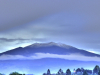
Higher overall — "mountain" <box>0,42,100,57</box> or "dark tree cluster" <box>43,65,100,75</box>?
"mountain" <box>0,42,100,57</box>

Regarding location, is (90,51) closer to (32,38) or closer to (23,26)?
(32,38)

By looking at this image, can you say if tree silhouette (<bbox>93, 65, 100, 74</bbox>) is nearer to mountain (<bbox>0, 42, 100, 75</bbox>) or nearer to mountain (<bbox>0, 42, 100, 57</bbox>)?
mountain (<bbox>0, 42, 100, 75</bbox>)

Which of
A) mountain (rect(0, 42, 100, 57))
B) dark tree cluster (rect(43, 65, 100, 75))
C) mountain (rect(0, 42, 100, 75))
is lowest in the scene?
dark tree cluster (rect(43, 65, 100, 75))

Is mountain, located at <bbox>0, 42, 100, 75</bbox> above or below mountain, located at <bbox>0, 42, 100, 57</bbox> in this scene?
below

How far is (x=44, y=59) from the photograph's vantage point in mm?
5020

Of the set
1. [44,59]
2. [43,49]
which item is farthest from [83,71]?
[43,49]

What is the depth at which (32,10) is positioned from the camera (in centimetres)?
499

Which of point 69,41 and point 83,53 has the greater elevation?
point 69,41

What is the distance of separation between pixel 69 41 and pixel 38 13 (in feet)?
3.70

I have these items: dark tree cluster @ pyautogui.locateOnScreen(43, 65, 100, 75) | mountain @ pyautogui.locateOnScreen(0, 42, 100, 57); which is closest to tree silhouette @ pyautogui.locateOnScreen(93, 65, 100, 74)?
dark tree cluster @ pyautogui.locateOnScreen(43, 65, 100, 75)

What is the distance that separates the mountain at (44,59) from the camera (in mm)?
4969

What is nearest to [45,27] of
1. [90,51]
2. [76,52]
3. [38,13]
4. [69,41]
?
[38,13]

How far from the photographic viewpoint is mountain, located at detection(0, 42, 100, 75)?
4.97m

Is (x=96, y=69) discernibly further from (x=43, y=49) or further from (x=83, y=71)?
(x=43, y=49)
